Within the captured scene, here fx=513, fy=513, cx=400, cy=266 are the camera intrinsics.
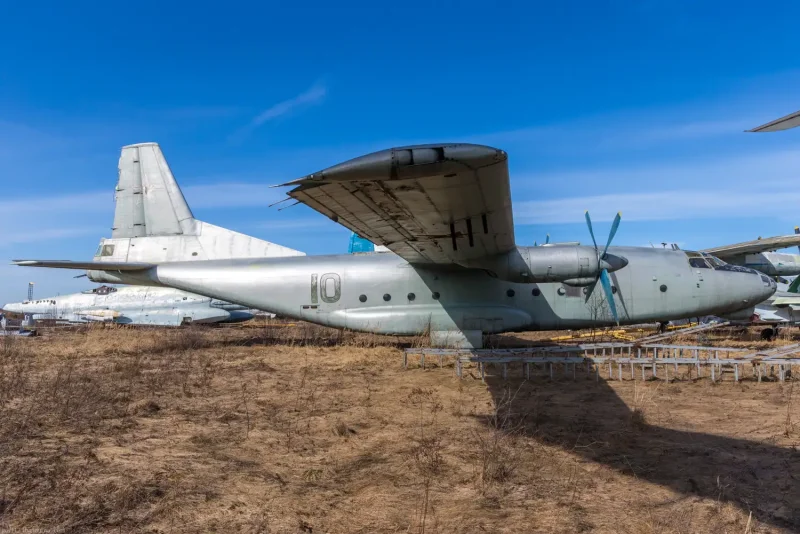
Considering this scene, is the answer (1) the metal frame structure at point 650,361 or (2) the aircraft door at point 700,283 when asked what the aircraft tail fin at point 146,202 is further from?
(2) the aircraft door at point 700,283

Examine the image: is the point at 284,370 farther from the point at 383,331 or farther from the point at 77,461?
the point at 77,461

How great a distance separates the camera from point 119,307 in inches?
1160

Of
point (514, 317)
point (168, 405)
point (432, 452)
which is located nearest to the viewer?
point (432, 452)

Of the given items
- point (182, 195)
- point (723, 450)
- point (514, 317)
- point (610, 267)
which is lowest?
point (723, 450)

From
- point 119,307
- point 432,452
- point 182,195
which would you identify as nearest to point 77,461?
point 432,452

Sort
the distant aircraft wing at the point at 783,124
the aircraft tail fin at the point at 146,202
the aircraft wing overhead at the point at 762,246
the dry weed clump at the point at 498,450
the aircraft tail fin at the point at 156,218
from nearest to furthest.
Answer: the distant aircraft wing at the point at 783,124 → the dry weed clump at the point at 498,450 → the aircraft tail fin at the point at 156,218 → the aircraft tail fin at the point at 146,202 → the aircraft wing overhead at the point at 762,246

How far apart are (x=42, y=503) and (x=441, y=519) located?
316 cm

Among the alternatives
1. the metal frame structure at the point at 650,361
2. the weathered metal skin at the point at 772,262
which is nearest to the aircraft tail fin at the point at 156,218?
the metal frame structure at the point at 650,361

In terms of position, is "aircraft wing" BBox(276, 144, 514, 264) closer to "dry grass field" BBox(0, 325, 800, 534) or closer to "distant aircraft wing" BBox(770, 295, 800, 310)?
"dry grass field" BBox(0, 325, 800, 534)

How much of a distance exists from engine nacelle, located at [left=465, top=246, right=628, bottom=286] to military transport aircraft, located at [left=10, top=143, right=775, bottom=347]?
24 mm

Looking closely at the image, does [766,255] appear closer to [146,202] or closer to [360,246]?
[360,246]

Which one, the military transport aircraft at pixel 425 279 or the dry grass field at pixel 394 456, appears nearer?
the dry grass field at pixel 394 456

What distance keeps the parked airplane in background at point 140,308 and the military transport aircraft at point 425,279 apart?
42.7 ft

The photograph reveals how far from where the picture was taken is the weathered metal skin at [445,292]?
14.9 metres
